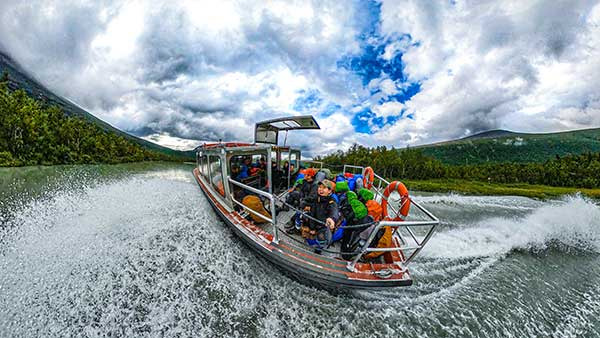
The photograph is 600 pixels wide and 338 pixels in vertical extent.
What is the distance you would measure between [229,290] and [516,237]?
10.0 metres

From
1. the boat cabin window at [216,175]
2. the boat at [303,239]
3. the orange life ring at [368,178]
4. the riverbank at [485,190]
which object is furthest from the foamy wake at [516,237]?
the riverbank at [485,190]

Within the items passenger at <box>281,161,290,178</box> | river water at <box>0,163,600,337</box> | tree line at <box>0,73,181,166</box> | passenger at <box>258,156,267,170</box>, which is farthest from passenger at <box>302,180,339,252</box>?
tree line at <box>0,73,181,166</box>

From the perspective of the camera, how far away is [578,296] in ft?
15.5

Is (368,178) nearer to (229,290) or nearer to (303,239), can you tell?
(303,239)

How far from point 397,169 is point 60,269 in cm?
5426

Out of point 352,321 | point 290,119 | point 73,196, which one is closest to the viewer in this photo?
point 352,321

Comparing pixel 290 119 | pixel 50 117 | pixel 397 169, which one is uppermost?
pixel 50 117

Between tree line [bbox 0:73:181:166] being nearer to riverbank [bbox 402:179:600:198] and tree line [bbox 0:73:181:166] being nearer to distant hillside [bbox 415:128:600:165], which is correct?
riverbank [bbox 402:179:600:198]

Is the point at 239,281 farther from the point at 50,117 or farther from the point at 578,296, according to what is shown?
the point at 50,117

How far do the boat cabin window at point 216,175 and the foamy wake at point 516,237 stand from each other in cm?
636

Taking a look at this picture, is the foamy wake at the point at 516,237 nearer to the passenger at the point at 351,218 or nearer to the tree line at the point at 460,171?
the passenger at the point at 351,218

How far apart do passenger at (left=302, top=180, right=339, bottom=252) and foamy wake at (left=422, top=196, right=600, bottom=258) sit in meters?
3.49

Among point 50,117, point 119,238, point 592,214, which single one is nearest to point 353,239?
point 119,238

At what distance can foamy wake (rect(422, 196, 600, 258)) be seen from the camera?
20.8 feet
